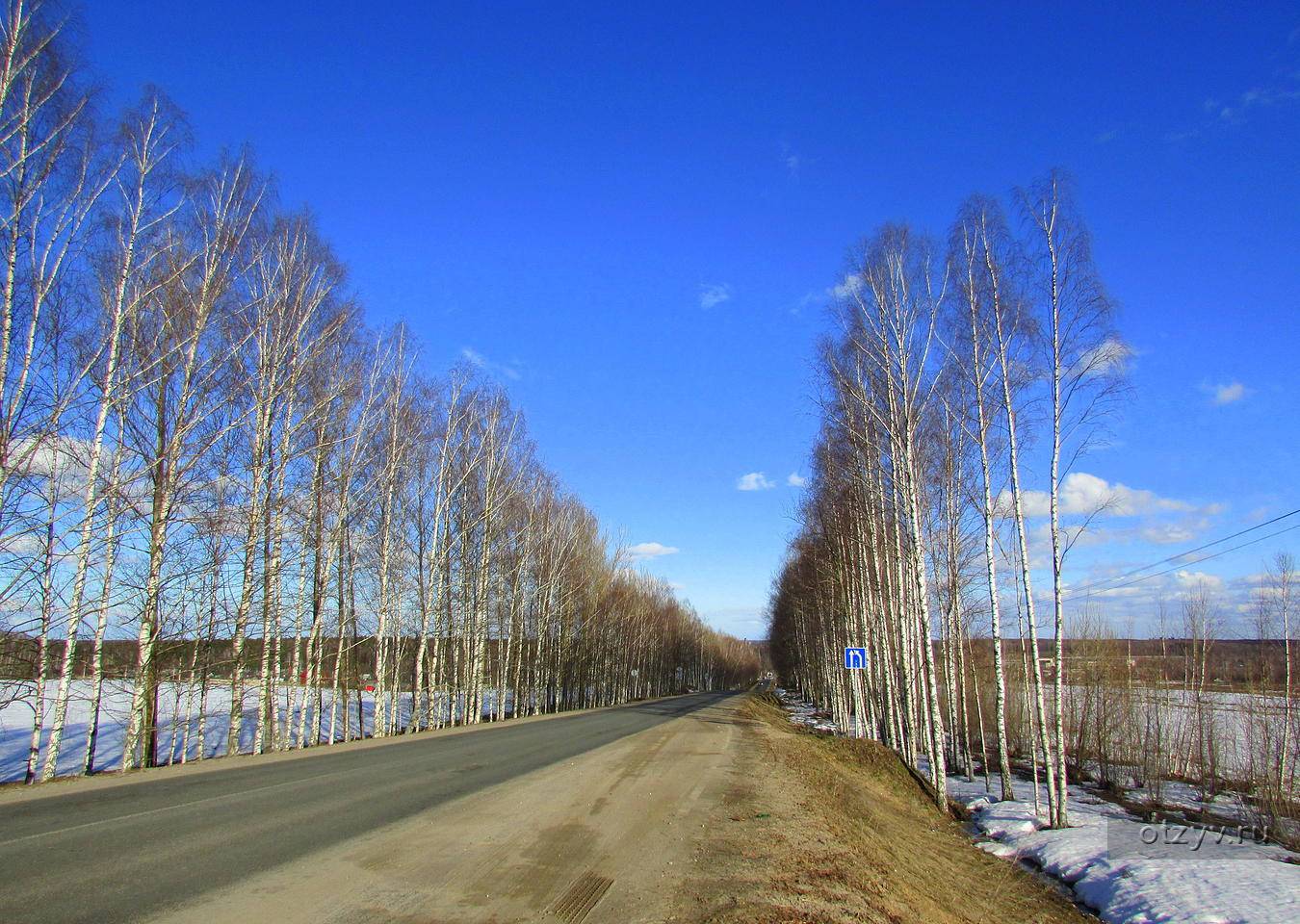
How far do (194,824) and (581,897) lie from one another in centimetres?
483

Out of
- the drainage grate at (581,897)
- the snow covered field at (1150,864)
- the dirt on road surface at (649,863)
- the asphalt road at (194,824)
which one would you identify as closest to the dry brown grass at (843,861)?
the dirt on road surface at (649,863)

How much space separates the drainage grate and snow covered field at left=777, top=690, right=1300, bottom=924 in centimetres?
778

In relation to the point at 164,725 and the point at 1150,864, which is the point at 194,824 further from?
the point at 1150,864

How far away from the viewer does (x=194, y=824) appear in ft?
25.1

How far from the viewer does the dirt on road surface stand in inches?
219

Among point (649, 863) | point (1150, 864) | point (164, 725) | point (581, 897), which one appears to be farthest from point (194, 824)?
point (1150, 864)

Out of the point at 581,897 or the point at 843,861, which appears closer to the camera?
the point at 581,897

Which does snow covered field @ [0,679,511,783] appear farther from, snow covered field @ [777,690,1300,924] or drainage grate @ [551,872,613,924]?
snow covered field @ [777,690,1300,924]

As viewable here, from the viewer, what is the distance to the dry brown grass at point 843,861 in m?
6.05

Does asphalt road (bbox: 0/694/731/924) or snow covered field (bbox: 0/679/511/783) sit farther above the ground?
asphalt road (bbox: 0/694/731/924)

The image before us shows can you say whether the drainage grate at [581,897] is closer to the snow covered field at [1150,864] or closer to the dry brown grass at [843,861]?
the dry brown grass at [843,861]

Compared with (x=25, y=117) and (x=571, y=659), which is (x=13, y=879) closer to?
(x=25, y=117)

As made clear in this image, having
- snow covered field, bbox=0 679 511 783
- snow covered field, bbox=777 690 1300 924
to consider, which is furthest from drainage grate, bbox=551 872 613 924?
snow covered field, bbox=0 679 511 783

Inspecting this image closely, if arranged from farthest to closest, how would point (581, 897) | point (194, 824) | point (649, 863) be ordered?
point (194, 824) < point (649, 863) < point (581, 897)
